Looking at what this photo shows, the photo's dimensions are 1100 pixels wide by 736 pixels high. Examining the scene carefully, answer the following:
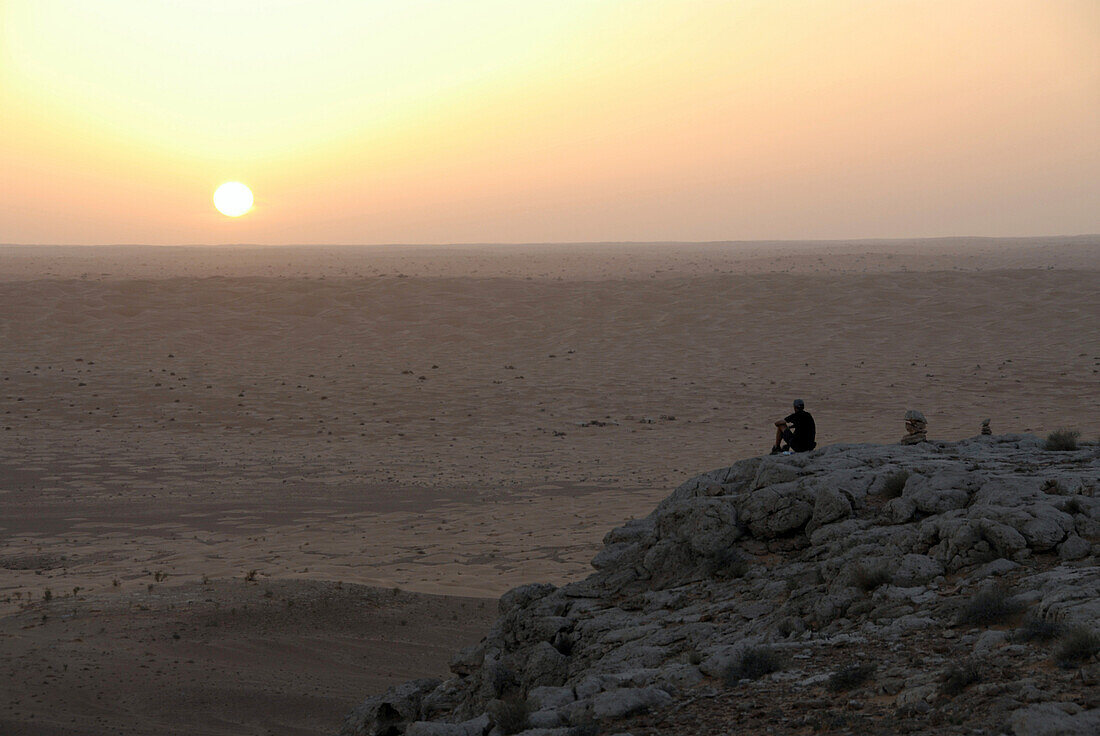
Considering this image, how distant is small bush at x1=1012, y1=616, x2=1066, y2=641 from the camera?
682 cm

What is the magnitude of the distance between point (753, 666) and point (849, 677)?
2.58ft

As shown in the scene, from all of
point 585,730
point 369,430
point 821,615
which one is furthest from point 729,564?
point 369,430

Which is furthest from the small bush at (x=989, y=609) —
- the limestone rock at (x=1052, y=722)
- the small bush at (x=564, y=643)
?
the small bush at (x=564, y=643)

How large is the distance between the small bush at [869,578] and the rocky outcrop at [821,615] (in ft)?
0.04

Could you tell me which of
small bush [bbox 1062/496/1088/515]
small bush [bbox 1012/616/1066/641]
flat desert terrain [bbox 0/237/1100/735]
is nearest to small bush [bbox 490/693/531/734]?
small bush [bbox 1012/616/1066/641]

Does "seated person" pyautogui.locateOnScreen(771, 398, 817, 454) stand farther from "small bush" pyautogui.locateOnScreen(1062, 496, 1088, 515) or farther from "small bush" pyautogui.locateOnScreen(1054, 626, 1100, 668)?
→ "small bush" pyautogui.locateOnScreen(1054, 626, 1100, 668)

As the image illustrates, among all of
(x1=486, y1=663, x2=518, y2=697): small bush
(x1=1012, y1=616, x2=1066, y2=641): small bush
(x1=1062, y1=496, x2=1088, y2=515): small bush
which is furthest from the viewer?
(x1=486, y1=663, x2=518, y2=697): small bush

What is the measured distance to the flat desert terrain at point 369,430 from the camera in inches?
508

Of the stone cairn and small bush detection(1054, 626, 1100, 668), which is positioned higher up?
the stone cairn

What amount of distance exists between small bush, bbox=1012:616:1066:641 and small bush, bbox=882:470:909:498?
3.24 metres

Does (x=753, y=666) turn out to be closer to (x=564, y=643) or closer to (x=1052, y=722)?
(x=1052, y=722)

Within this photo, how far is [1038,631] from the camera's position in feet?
22.6

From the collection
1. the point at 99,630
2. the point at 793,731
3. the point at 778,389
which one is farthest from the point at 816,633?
the point at 778,389

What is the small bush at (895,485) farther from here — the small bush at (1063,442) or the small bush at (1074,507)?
the small bush at (1063,442)
